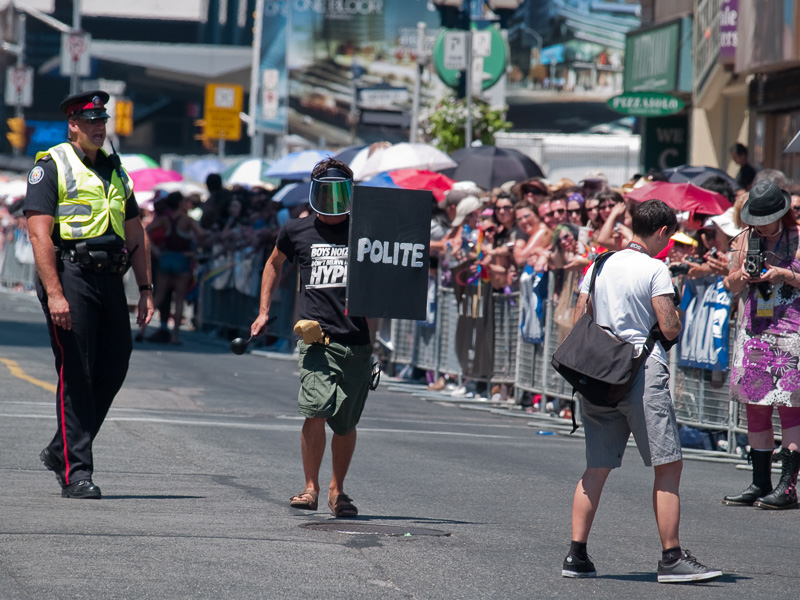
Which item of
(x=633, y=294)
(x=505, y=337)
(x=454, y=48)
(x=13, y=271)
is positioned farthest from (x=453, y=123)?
(x=633, y=294)

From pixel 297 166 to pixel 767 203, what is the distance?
15.6m

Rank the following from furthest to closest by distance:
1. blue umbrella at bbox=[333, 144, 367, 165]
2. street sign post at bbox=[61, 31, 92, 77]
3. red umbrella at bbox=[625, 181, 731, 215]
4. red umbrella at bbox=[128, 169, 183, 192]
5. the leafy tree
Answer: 1. street sign post at bbox=[61, 31, 92, 77]
2. the leafy tree
3. red umbrella at bbox=[128, 169, 183, 192]
4. blue umbrella at bbox=[333, 144, 367, 165]
5. red umbrella at bbox=[625, 181, 731, 215]

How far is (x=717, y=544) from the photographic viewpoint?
793 cm

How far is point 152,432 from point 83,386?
320cm

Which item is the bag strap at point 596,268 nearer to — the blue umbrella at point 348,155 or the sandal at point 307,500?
the sandal at point 307,500

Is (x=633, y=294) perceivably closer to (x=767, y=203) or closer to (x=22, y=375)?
(x=767, y=203)

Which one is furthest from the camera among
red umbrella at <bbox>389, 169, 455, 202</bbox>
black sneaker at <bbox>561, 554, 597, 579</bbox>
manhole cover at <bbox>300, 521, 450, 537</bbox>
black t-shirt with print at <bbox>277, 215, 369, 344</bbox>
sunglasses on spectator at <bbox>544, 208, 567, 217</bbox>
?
red umbrella at <bbox>389, 169, 455, 202</bbox>

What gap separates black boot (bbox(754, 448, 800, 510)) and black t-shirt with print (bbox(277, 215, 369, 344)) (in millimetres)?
2885

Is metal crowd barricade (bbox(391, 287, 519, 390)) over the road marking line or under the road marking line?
over

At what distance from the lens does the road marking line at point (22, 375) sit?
1442 cm

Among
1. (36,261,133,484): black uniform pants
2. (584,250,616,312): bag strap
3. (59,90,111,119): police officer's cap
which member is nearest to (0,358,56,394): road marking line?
(36,261,133,484): black uniform pants

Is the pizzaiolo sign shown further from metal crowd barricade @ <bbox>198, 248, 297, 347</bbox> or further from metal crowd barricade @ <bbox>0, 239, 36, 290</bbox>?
metal crowd barricade @ <bbox>0, 239, 36, 290</bbox>

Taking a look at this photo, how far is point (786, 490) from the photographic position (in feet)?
31.1

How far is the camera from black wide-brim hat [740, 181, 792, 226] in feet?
30.2
